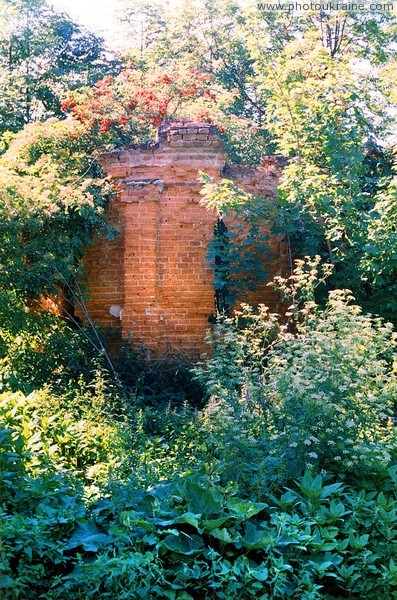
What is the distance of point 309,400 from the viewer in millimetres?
5477

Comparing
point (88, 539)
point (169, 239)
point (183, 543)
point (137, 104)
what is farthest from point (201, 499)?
point (137, 104)

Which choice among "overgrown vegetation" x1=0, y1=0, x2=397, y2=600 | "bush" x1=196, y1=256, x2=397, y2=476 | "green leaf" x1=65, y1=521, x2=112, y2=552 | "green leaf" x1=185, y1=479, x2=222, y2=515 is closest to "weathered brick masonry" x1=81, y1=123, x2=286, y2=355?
"overgrown vegetation" x1=0, y1=0, x2=397, y2=600

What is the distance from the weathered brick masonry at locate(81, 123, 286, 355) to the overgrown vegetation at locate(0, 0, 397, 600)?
1.14ft

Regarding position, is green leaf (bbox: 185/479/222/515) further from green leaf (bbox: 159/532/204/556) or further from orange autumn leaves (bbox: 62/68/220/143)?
orange autumn leaves (bbox: 62/68/220/143)

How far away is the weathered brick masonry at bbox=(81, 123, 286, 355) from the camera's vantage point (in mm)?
9867

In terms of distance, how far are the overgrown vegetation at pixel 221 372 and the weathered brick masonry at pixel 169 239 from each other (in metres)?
0.35

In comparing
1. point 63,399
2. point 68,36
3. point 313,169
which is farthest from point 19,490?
point 68,36

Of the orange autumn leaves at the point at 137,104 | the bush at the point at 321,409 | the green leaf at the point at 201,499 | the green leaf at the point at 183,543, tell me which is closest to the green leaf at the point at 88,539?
the green leaf at the point at 183,543

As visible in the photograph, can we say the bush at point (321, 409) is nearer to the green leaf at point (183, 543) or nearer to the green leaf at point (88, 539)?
the green leaf at point (183, 543)

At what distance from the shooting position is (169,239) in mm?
9984

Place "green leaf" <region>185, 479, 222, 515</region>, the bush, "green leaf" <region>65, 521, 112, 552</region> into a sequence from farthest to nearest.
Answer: the bush, "green leaf" <region>185, 479, 222, 515</region>, "green leaf" <region>65, 521, 112, 552</region>

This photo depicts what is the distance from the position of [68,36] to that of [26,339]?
1080 centimetres

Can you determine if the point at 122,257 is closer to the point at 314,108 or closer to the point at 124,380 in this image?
the point at 124,380

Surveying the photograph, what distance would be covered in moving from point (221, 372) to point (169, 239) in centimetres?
318
